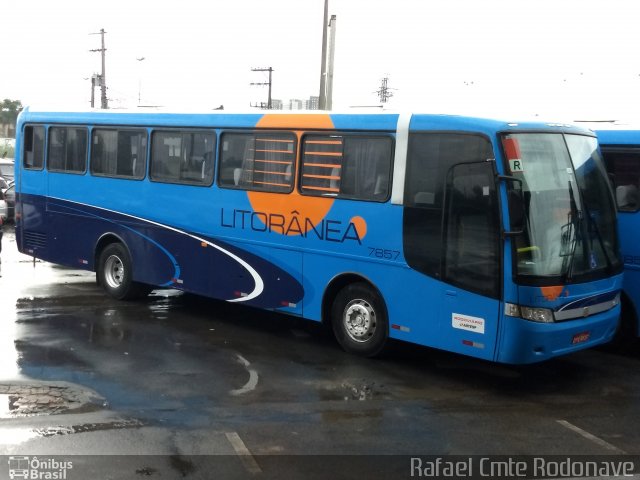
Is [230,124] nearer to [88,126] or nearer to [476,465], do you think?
[88,126]

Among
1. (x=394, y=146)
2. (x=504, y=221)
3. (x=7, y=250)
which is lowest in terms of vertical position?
(x=7, y=250)

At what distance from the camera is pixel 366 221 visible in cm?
918

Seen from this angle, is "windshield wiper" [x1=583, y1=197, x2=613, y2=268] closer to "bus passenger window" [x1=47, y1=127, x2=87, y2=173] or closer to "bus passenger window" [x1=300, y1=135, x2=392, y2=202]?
"bus passenger window" [x1=300, y1=135, x2=392, y2=202]

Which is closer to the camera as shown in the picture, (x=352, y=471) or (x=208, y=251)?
(x=352, y=471)

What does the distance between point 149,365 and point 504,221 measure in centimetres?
428

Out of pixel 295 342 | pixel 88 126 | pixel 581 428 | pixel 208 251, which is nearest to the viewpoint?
pixel 581 428

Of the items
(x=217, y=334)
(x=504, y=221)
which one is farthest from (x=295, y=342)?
(x=504, y=221)

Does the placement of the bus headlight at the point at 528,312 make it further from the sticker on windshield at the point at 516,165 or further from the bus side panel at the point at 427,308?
the sticker on windshield at the point at 516,165

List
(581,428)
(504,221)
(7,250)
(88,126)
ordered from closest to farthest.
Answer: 1. (581,428)
2. (504,221)
3. (88,126)
4. (7,250)

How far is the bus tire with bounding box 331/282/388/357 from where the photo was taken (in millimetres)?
9250

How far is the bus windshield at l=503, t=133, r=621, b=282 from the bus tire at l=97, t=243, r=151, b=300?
22.7ft

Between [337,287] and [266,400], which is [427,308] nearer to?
[337,287]

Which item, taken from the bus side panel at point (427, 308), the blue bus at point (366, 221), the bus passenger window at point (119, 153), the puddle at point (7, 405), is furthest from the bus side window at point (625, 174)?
the puddle at point (7, 405)

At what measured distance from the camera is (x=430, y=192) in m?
8.59
